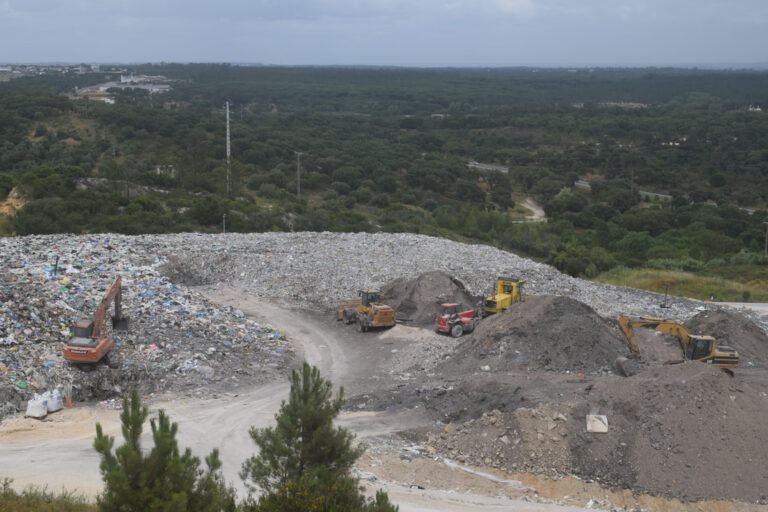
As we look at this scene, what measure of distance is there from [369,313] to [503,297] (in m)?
3.77

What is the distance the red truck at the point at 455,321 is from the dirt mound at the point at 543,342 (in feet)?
4.01

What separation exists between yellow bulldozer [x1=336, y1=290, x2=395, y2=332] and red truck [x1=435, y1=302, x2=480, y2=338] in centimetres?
140

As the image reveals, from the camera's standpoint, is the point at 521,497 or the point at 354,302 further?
the point at 354,302

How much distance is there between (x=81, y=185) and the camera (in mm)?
35969

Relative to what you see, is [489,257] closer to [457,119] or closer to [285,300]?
→ [285,300]

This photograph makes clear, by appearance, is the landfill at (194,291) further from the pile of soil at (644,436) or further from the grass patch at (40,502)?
the pile of soil at (644,436)

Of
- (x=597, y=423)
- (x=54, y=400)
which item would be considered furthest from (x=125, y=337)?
(x=597, y=423)

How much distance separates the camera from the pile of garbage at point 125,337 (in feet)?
43.4

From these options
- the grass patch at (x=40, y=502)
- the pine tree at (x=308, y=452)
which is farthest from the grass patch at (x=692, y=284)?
the grass patch at (x=40, y=502)

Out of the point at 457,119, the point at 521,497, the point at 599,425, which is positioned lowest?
the point at 521,497

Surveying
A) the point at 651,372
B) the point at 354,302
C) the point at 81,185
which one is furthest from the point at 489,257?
the point at 81,185

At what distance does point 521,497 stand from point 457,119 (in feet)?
287

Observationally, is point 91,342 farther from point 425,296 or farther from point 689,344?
point 689,344

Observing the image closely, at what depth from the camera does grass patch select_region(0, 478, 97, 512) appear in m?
7.97
